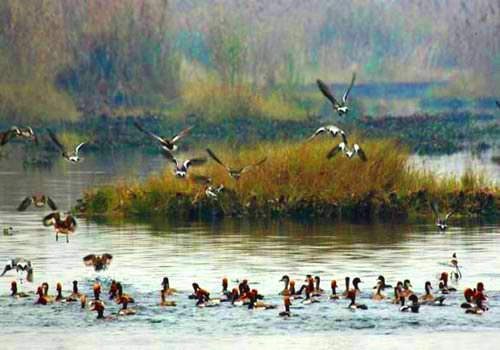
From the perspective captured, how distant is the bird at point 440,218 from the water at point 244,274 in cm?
33

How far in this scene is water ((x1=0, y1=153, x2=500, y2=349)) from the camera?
2911 centimetres

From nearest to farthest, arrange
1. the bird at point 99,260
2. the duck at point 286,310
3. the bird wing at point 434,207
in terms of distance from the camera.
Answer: the duck at point 286,310 < the bird at point 99,260 < the bird wing at point 434,207

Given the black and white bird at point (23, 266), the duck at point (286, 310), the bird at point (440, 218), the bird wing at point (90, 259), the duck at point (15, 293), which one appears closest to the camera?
the duck at point (286, 310)

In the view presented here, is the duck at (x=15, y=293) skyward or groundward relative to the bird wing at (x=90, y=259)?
groundward

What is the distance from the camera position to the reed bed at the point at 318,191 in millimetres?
44562

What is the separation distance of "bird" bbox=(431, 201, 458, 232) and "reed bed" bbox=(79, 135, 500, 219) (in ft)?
1.98

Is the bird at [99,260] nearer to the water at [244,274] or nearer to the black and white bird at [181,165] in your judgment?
the water at [244,274]

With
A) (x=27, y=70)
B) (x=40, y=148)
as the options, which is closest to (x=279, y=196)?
(x=40, y=148)

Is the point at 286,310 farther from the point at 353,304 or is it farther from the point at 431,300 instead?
the point at 431,300

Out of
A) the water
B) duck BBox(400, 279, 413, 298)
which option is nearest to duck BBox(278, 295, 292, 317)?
the water

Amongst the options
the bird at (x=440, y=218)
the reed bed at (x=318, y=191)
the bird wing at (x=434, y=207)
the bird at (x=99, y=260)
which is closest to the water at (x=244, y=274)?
the bird at (x=99, y=260)

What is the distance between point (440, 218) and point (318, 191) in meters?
3.54

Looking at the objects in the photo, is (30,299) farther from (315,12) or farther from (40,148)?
(315,12)

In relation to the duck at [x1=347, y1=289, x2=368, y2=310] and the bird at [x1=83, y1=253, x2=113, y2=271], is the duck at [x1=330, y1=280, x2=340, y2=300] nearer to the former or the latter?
the duck at [x1=347, y1=289, x2=368, y2=310]
